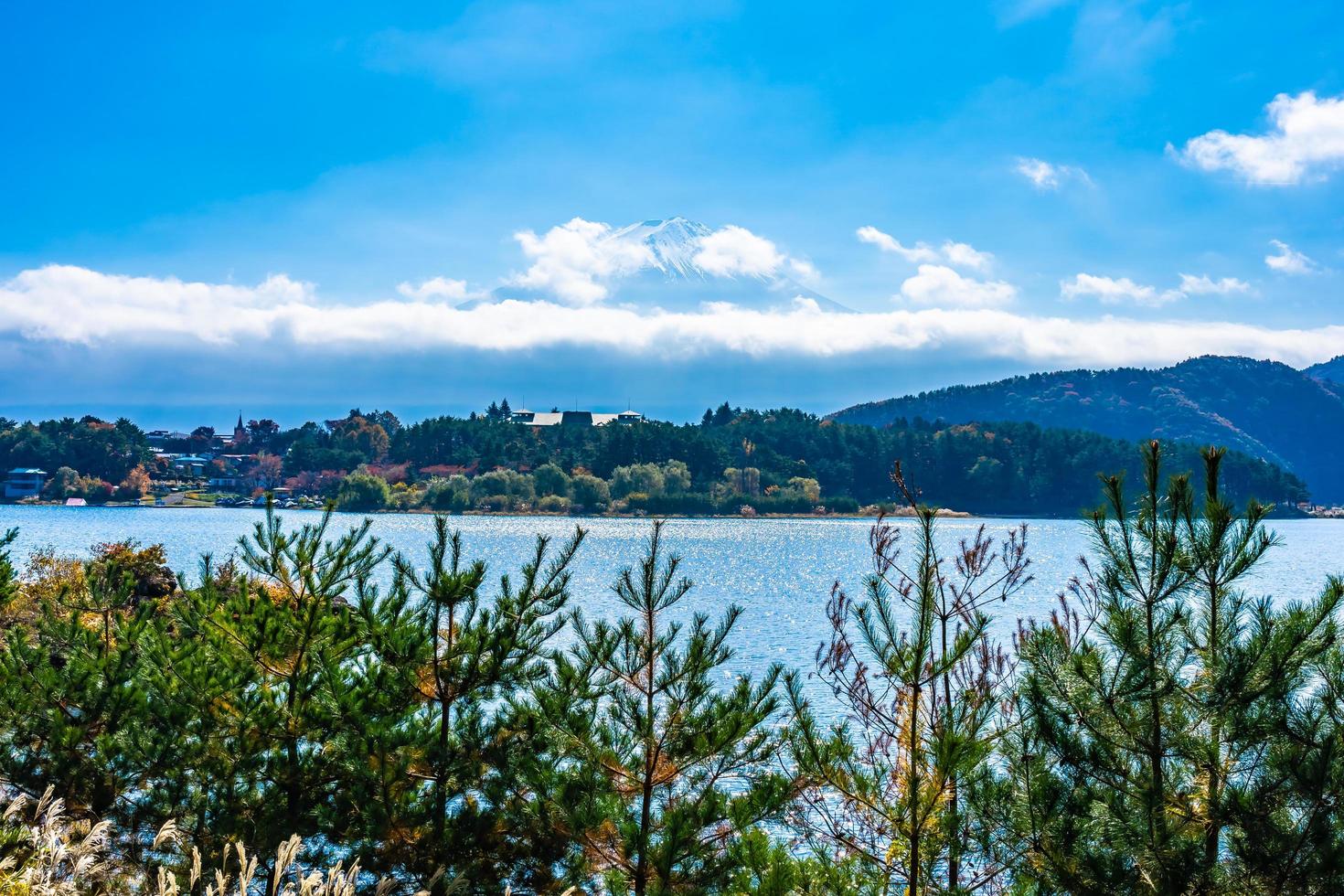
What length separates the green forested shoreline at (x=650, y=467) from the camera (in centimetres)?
12506

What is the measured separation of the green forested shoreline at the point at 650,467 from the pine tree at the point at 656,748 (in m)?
114

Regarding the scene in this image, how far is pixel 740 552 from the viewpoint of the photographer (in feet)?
259

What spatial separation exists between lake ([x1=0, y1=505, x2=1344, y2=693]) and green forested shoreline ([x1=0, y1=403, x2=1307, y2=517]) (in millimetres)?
3292

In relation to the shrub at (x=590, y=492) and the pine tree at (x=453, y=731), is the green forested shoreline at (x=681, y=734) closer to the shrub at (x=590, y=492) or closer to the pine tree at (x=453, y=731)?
the pine tree at (x=453, y=731)

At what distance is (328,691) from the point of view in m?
8.55

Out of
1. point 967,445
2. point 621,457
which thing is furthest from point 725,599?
point 967,445

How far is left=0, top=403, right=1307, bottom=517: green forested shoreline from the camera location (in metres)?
125

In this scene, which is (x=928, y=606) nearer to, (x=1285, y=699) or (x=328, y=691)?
(x=1285, y=699)

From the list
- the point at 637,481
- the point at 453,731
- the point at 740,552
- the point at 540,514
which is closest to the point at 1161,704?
the point at 453,731

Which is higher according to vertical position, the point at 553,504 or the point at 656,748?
the point at 656,748

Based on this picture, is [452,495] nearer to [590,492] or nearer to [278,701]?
[590,492]

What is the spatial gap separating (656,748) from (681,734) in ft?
0.72

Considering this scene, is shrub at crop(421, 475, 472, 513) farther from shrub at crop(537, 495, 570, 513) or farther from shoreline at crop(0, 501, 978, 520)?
shrub at crop(537, 495, 570, 513)

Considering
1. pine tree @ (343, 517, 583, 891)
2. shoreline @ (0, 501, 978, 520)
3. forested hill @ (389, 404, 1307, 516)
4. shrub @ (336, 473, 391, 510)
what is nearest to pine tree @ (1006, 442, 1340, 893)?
pine tree @ (343, 517, 583, 891)
